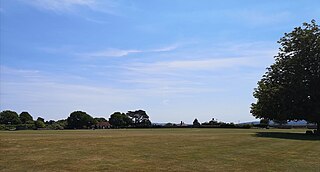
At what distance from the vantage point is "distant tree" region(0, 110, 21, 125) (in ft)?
504

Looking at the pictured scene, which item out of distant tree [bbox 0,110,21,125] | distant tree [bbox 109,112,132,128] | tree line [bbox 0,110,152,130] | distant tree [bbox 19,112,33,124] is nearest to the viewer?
tree line [bbox 0,110,152,130]

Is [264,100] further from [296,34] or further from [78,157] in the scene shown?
[78,157]

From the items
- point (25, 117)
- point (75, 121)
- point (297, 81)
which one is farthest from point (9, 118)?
point (297, 81)

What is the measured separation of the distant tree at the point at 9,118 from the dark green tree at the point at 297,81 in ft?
417

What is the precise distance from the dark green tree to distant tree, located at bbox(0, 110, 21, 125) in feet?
417

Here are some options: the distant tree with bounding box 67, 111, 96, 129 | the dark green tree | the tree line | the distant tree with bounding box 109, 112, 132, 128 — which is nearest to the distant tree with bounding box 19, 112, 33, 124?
the tree line

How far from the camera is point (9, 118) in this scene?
506 ft

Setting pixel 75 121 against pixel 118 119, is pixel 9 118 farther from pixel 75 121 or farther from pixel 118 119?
pixel 118 119

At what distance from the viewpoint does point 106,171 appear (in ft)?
45.3

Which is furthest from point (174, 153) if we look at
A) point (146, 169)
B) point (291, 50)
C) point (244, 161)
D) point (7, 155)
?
point (291, 50)

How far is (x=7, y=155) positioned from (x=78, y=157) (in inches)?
133

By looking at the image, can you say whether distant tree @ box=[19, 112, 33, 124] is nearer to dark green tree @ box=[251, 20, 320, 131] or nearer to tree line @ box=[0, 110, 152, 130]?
tree line @ box=[0, 110, 152, 130]

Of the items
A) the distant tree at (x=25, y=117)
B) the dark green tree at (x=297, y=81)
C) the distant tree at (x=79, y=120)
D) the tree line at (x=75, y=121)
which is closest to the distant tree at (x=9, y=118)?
the tree line at (x=75, y=121)

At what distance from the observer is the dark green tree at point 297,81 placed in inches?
1876
